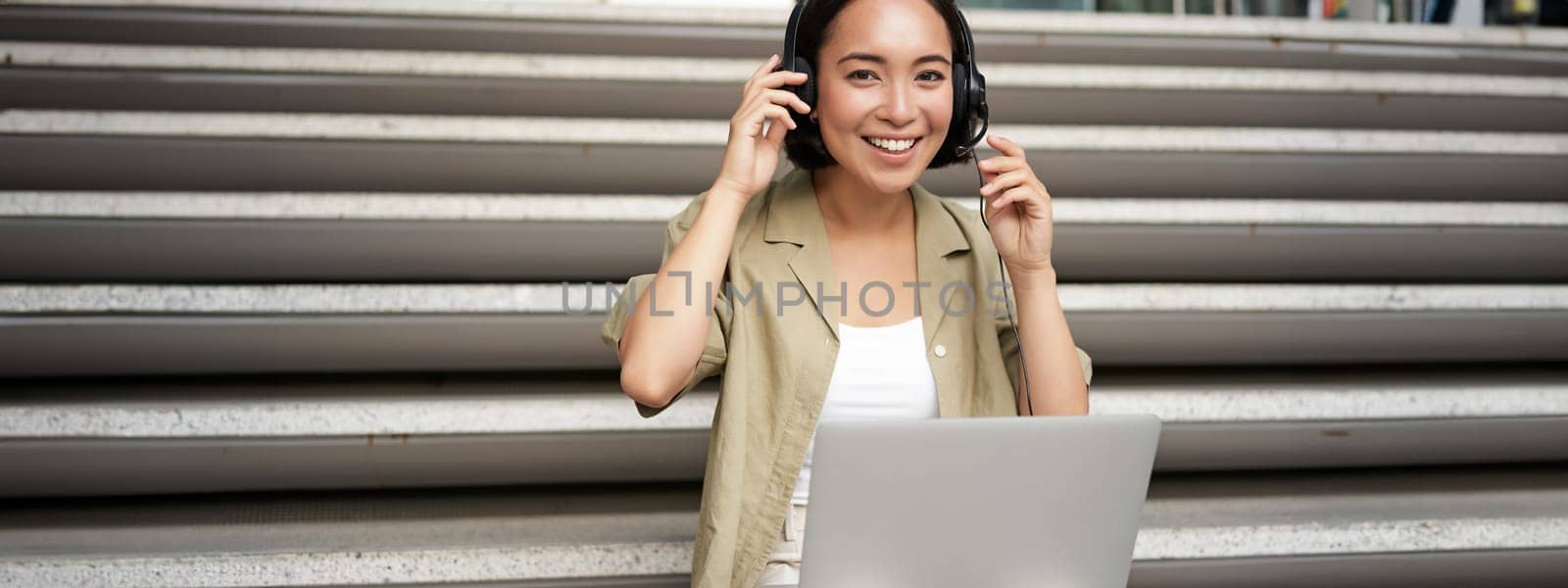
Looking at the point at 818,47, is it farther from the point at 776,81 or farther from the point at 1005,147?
the point at 1005,147

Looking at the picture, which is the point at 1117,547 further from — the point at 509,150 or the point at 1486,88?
the point at 1486,88

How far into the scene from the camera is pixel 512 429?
1.96m

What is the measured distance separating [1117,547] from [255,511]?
1565 millimetres

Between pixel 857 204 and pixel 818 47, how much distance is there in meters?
0.18

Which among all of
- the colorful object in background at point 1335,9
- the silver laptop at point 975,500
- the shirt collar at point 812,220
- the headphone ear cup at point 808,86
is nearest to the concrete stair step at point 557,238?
the shirt collar at point 812,220

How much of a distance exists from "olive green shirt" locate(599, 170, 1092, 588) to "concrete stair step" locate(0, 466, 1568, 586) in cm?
72

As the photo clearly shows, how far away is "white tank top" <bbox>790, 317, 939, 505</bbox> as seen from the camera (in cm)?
116

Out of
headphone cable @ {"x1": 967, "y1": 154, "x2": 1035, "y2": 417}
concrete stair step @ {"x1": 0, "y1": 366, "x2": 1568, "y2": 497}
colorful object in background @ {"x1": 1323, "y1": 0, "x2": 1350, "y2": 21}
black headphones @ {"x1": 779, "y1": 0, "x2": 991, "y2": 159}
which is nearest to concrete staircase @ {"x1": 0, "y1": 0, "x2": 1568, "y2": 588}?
concrete stair step @ {"x1": 0, "y1": 366, "x2": 1568, "y2": 497}

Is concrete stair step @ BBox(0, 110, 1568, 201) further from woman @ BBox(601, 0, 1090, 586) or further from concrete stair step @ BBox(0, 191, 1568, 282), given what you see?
woman @ BBox(601, 0, 1090, 586)

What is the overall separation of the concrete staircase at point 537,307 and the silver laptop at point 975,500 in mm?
974

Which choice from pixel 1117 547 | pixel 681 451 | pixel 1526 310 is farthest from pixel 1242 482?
pixel 1117 547

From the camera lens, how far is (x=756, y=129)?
1.12m

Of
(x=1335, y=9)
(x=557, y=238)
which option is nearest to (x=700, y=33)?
(x=557, y=238)

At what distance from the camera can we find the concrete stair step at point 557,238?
2076 mm
